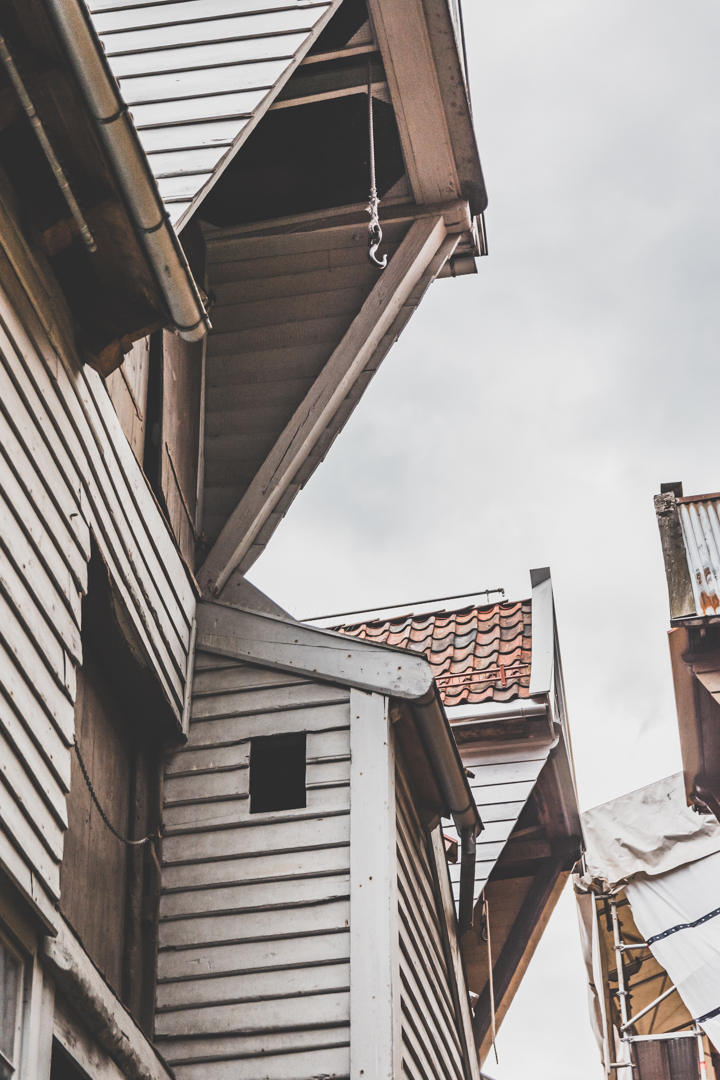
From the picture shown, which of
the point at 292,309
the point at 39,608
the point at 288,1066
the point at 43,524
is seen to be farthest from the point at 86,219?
the point at 292,309

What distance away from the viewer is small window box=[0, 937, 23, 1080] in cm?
400

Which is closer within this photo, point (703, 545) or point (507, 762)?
point (507, 762)

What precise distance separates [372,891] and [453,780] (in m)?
1.53

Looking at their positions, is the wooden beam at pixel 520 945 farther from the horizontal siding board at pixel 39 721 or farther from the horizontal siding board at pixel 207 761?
the horizontal siding board at pixel 39 721

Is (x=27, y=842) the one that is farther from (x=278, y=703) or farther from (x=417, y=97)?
(x=417, y=97)

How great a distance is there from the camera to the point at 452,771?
25.9 ft

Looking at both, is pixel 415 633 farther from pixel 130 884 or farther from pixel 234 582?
pixel 130 884

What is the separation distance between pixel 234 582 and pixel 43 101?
3804mm

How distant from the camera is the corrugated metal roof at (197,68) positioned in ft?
20.6

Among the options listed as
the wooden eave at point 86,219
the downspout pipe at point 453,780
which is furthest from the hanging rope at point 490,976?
the wooden eave at point 86,219

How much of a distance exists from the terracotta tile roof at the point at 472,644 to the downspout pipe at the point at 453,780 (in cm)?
185

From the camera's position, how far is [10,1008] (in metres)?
4.14

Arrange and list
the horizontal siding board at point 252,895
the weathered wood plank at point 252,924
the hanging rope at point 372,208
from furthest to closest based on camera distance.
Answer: the hanging rope at point 372,208 < the horizontal siding board at point 252,895 < the weathered wood plank at point 252,924

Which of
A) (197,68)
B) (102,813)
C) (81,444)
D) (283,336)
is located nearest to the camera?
(81,444)
